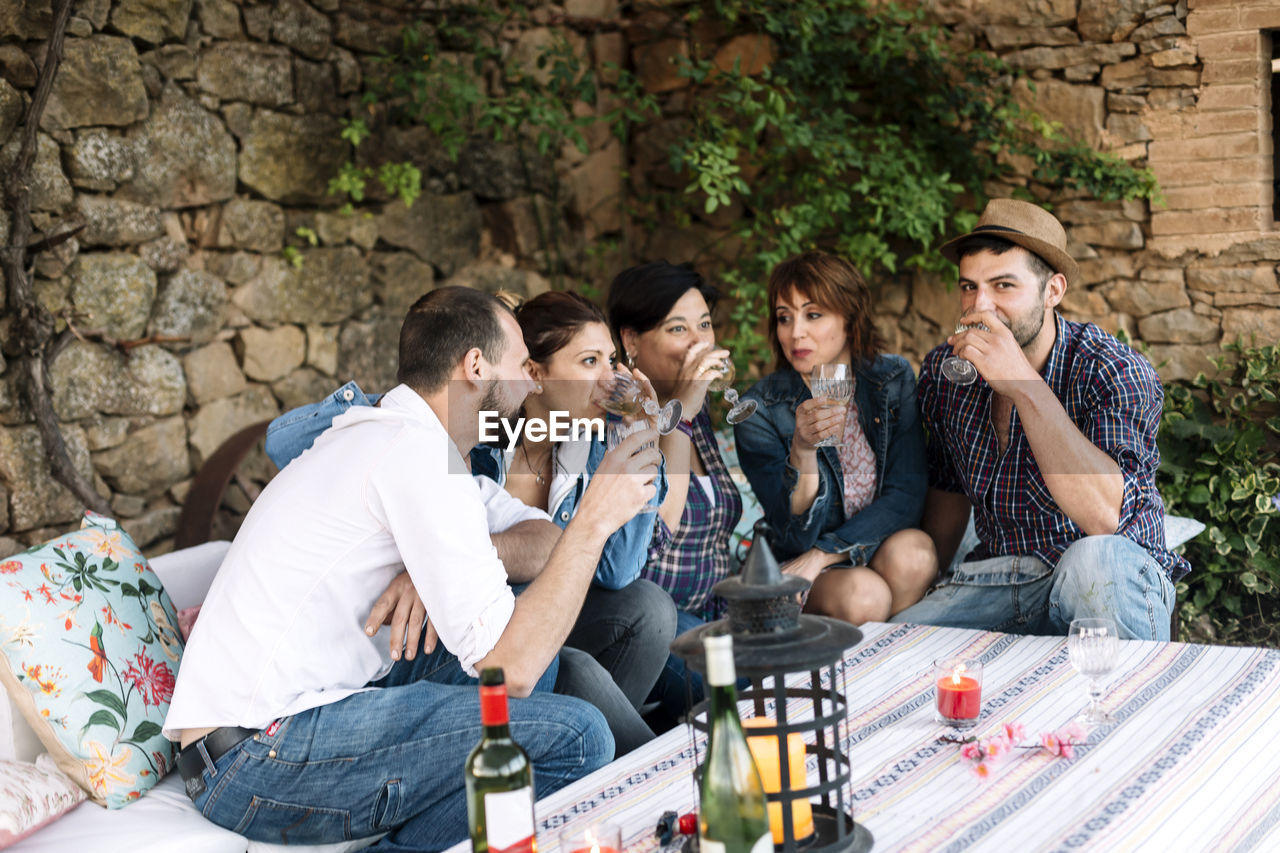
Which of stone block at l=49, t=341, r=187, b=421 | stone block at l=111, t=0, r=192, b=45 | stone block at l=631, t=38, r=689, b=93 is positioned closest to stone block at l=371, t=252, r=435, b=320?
stone block at l=49, t=341, r=187, b=421

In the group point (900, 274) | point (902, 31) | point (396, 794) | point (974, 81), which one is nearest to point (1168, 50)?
point (974, 81)

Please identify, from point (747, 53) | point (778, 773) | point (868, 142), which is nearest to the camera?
point (778, 773)

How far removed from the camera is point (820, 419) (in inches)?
100

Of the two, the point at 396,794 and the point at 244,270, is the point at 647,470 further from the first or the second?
the point at 244,270

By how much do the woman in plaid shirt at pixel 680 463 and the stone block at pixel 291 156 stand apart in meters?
1.44

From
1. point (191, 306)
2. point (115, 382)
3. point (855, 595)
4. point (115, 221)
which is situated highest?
point (115, 221)

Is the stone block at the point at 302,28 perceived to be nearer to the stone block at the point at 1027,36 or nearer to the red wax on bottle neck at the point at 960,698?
the stone block at the point at 1027,36

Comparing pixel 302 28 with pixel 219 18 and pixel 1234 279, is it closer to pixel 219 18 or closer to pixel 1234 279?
pixel 219 18

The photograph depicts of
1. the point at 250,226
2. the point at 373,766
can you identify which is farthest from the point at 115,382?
the point at 373,766

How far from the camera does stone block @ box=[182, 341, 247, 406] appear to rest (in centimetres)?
352

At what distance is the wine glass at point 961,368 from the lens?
2.57 metres

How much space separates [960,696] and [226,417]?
8.75 ft

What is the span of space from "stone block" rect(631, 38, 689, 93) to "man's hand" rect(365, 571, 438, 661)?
3466mm

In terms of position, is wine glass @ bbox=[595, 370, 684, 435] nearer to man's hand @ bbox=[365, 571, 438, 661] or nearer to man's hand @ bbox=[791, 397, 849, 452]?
man's hand @ bbox=[791, 397, 849, 452]
